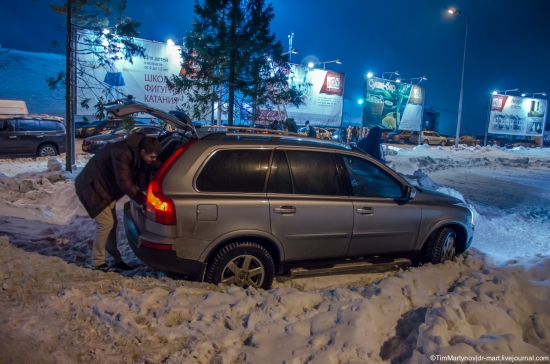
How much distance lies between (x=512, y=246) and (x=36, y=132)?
1572 cm

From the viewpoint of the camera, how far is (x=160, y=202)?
12.4 feet

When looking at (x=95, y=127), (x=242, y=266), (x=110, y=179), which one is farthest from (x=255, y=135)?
(x=95, y=127)

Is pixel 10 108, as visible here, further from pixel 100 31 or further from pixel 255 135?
pixel 255 135

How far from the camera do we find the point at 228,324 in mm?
3283

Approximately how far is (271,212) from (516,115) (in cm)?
4900

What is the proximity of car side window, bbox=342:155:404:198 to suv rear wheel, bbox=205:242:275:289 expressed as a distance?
1385mm

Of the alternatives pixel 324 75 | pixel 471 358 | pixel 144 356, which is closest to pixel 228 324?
pixel 144 356

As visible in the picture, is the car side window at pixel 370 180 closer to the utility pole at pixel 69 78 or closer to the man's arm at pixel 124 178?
the man's arm at pixel 124 178

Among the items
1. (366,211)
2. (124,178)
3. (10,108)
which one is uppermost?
(10,108)

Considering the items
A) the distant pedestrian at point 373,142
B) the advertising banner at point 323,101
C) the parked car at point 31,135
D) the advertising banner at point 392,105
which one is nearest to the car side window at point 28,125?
the parked car at point 31,135

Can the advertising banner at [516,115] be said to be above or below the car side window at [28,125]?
above

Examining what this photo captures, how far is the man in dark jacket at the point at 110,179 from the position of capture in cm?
419

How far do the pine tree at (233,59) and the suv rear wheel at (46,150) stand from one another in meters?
8.82

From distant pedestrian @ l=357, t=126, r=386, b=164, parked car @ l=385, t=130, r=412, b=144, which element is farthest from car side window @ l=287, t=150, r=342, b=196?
parked car @ l=385, t=130, r=412, b=144
